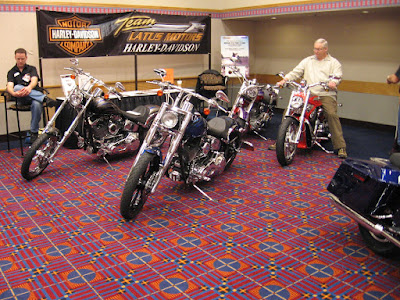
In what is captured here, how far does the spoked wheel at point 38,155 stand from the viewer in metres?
4.39

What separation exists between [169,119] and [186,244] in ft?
3.62

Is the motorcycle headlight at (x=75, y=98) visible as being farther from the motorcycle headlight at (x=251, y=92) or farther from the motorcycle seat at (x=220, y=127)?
the motorcycle headlight at (x=251, y=92)

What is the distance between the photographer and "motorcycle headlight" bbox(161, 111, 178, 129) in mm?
3639

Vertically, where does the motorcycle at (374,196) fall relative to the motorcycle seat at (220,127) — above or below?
below

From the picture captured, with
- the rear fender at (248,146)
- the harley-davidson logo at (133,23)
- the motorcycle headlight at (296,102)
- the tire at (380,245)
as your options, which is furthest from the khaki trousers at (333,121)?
the harley-davidson logo at (133,23)

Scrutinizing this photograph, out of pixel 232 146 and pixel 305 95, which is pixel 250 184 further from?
pixel 305 95

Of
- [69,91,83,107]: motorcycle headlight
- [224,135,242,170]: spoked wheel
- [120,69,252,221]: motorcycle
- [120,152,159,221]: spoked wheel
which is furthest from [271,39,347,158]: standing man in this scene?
[120,152,159,221]: spoked wheel

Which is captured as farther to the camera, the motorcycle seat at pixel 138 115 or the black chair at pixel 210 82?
the black chair at pixel 210 82

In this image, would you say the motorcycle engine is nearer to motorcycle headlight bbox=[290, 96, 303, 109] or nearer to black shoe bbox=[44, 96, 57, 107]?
motorcycle headlight bbox=[290, 96, 303, 109]

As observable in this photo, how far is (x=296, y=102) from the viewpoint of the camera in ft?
16.9

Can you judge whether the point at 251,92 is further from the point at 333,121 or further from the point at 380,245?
the point at 380,245

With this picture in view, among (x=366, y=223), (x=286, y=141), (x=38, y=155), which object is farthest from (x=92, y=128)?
(x=366, y=223)

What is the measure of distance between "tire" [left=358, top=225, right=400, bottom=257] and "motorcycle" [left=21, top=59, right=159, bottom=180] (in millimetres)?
2467

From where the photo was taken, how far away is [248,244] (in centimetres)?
318
